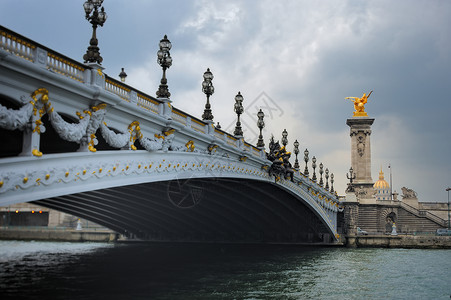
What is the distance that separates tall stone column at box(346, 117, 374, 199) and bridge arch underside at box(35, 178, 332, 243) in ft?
130

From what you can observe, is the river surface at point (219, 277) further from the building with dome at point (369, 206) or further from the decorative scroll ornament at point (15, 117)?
the building with dome at point (369, 206)

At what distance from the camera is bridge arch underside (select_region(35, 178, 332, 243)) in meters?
38.0

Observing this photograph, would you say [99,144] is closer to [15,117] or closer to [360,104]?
[15,117]

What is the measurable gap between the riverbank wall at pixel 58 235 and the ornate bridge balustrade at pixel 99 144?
28.1 meters

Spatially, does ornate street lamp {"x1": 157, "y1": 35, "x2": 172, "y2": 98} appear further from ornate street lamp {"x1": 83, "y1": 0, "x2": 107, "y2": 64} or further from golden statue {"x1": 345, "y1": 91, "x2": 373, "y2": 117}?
golden statue {"x1": 345, "y1": 91, "x2": 373, "y2": 117}

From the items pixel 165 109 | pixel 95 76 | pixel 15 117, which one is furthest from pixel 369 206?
pixel 15 117

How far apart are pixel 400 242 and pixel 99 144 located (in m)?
52.9

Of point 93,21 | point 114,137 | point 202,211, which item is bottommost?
point 202,211

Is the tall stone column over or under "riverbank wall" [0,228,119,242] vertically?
over

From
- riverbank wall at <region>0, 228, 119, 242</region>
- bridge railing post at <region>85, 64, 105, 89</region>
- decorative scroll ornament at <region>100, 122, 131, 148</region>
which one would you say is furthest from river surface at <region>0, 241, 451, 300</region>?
riverbank wall at <region>0, 228, 119, 242</region>

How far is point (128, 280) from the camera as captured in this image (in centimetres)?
2872

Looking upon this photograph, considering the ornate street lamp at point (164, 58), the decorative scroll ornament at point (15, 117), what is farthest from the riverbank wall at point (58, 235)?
the decorative scroll ornament at point (15, 117)

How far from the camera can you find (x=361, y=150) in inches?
4158

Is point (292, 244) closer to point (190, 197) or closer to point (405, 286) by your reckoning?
point (190, 197)
